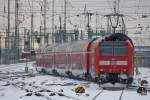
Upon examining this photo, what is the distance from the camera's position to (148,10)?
75688 mm

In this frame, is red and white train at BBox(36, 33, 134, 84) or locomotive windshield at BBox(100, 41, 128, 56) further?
locomotive windshield at BBox(100, 41, 128, 56)

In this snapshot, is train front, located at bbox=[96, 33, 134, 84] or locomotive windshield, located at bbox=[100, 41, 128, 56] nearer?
train front, located at bbox=[96, 33, 134, 84]

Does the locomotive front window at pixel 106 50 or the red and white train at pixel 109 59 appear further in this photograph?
the locomotive front window at pixel 106 50

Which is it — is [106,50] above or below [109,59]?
above

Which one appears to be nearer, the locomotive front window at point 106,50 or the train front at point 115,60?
the train front at point 115,60

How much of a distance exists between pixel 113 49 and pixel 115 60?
633mm

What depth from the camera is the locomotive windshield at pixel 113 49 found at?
31281 mm

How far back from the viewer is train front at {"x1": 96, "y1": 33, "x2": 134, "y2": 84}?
3075cm

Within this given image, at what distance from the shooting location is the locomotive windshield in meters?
31.3

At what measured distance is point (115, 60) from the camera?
102 ft

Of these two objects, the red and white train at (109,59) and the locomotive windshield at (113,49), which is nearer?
the red and white train at (109,59)

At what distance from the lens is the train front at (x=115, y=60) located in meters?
30.8

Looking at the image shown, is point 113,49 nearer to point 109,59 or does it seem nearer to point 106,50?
point 106,50

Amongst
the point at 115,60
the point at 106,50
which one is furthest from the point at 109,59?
the point at 106,50
